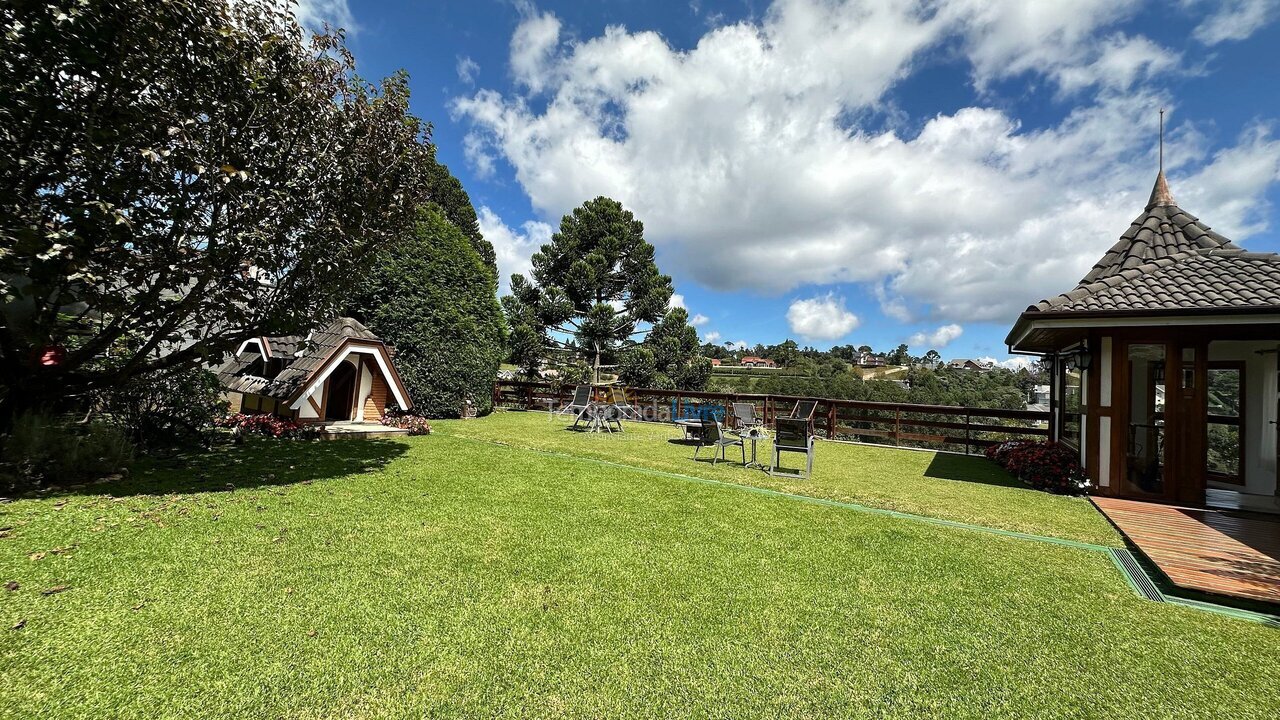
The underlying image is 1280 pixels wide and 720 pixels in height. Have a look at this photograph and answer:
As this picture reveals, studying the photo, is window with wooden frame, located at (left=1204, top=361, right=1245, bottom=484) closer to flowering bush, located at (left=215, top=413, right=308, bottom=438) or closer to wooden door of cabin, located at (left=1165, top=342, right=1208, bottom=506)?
wooden door of cabin, located at (left=1165, top=342, right=1208, bottom=506)

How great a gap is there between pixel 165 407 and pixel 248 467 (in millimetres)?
2173

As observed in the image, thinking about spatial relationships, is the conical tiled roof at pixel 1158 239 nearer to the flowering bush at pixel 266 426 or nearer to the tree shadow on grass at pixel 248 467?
the tree shadow on grass at pixel 248 467

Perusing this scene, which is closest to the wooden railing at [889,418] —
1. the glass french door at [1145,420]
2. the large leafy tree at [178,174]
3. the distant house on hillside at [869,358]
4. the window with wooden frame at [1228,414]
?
the glass french door at [1145,420]

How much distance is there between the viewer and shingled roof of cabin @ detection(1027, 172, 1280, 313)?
211 inches

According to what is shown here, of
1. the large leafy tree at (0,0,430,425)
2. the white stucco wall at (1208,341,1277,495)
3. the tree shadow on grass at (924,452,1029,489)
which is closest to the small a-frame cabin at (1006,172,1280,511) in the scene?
the white stucco wall at (1208,341,1277,495)

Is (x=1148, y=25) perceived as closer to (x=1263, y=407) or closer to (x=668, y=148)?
(x=1263, y=407)

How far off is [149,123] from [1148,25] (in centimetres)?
1447

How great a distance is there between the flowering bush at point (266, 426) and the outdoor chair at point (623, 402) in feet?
24.0

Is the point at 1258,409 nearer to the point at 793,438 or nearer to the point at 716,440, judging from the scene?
the point at 793,438

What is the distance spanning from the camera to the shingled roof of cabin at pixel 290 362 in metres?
8.12

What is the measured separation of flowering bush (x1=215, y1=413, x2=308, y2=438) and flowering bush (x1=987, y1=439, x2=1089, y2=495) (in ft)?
39.4

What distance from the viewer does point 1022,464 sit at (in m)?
7.02

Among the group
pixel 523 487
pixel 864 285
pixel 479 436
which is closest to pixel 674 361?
pixel 479 436

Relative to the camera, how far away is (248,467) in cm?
568
